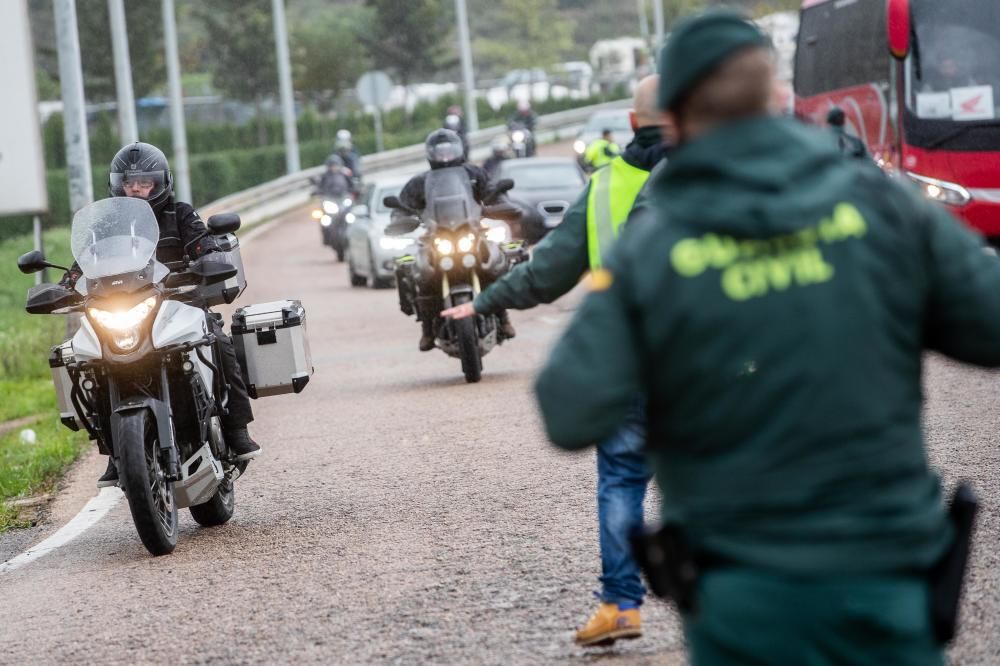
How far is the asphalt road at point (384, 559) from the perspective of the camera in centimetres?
655

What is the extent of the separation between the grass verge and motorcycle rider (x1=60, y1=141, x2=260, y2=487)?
172cm

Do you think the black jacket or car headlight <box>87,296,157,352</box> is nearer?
car headlight <box>87,296,157,352</box>

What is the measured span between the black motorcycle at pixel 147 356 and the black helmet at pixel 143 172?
260mm

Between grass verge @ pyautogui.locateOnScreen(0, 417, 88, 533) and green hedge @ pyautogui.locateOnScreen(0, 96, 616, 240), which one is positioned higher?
green hedge @ pyautogui.locateOnScreen(0, 96, 616, 240)

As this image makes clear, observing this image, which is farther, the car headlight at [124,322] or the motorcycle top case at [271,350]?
the motorcycle top case at [271,350]

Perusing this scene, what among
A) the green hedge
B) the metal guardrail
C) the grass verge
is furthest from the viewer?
the green hedge

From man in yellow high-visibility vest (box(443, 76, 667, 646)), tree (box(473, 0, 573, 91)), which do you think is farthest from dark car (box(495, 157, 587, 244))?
tree (box(473, 0, 573, 91))

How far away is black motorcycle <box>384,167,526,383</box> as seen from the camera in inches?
594

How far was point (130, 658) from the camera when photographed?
672cm

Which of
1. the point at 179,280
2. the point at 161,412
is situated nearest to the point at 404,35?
the point at 179,280

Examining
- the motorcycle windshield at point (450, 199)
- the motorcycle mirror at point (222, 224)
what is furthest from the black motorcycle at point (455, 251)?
the motorcycle mirror at point (222, 224)

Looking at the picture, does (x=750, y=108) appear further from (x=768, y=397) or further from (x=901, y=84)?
(x=901, y=84)

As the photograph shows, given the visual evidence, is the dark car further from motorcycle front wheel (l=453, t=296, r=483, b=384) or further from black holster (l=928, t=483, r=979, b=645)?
black holster (l=928, t=483, r=979, b=645)

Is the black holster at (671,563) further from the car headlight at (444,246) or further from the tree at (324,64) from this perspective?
the tree at (324,64)
